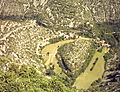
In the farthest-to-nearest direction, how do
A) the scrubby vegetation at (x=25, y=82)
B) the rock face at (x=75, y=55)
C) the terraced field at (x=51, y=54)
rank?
the rock face at (x=75, y=55) → the terraced field at (x=51, y=54) → the scrubby vegetation at (x=25, y=82)

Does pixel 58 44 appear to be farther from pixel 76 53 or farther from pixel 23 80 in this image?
pixel 23 80

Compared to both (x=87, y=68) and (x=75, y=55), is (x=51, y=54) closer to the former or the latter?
(x=75, y=55)

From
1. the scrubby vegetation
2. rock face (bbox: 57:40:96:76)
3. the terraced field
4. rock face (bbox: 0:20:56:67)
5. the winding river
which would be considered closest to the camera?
the scrubby vegetation

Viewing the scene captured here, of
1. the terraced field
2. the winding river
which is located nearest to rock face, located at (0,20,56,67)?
the terraced field

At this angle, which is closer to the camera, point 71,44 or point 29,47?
point 29,47

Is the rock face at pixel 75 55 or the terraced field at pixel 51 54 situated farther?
the rock face at pixel 75 55

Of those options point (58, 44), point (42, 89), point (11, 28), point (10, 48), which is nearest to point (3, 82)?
point (42, 89)

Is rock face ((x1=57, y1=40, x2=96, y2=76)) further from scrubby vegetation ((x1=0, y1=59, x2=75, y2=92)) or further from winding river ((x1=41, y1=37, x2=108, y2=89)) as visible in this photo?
scrubby vegetation ((x1=0, y1=59, x2=75, y2=92))

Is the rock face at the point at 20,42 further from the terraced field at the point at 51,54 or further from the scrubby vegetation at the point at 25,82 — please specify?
the scrubby vegetation at the point at 25,82

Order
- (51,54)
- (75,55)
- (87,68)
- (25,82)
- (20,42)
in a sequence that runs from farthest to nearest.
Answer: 1. (75,55)
2. (51,54)
3. (87,68)
4. (20,42)
5. (25,82)

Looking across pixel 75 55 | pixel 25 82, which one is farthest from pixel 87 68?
pixel 25 82

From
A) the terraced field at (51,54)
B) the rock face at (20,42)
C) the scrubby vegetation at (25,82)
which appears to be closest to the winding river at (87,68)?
the terraced field at (51,54)
